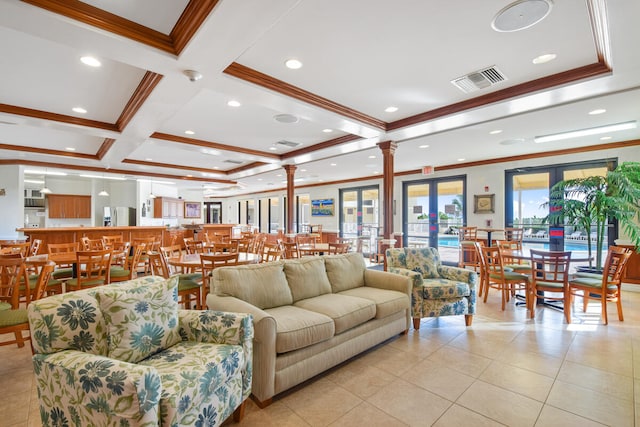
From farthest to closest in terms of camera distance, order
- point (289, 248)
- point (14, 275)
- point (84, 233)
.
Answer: point (84, 233), point (289, 248), point (14, 275)

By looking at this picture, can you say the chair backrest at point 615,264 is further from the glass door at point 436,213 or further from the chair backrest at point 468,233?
the glass door at point 436,213

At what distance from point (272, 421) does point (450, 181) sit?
26.0ft

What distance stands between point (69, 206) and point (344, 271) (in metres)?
11.1

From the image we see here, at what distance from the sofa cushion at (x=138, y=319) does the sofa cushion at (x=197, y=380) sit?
77 millimetres

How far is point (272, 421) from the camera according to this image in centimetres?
201

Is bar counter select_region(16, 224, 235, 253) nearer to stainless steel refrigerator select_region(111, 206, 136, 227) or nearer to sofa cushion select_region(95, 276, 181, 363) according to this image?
stainless steel refrigerator select_region(111, 206, 136, 227)

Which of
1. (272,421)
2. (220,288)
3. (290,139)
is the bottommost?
(272,421)

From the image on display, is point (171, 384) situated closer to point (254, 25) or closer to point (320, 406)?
point (320, 406)

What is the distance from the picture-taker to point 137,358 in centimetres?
179

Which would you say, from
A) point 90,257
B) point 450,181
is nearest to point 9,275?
point 90,257

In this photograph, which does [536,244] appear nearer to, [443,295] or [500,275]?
[500,275]

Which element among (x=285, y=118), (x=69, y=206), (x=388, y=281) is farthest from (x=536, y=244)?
(x=69, y=206)

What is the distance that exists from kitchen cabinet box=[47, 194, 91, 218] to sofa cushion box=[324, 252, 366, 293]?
→ 10753mm

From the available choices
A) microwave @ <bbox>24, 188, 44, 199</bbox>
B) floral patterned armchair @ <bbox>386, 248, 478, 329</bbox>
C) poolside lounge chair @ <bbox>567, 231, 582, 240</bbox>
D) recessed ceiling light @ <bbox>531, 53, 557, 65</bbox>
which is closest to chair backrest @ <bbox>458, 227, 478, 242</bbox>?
poolside lounge chair @ <bbox>567, 231, 582, 240</bbox>
